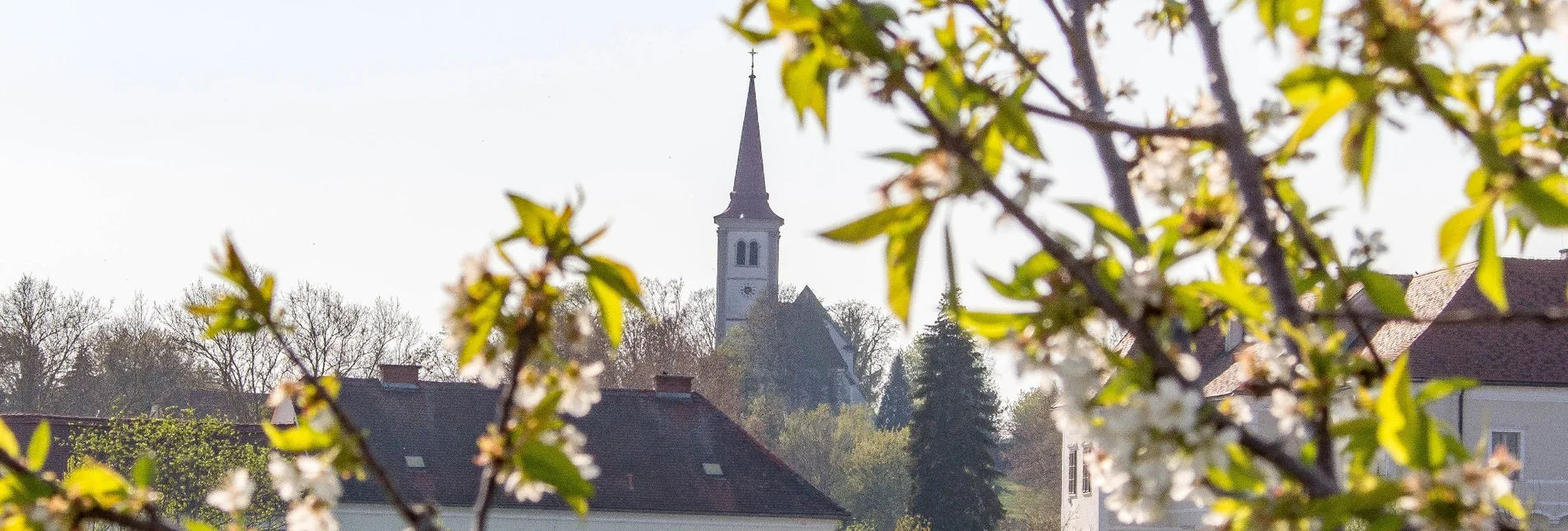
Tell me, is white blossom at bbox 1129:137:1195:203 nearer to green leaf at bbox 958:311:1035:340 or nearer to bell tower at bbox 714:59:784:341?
green leaf at bbox 958:311:1035:340

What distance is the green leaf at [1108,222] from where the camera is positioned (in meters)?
1.36

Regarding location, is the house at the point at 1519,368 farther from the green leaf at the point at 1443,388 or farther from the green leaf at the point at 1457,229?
the green leaf at the point at 1457,229

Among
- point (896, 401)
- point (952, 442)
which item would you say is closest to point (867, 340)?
point (896, 401)

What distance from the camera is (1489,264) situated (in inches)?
52.6

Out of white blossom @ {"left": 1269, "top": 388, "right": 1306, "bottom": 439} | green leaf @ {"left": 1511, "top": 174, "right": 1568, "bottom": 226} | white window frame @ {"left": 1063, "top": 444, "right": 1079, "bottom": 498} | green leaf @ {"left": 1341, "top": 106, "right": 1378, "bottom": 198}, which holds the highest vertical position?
white window frame @ {"left": 1063, "top": 444, "right": 1079, "bottom": 498}

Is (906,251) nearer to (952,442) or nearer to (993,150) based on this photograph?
(993,150)

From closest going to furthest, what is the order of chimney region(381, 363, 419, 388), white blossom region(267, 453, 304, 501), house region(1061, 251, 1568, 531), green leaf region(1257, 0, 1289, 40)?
green leaf region(1257, 0, 1289, 40) → white blossom region(267, 453, 304, 501) → house region(1061, 251, 1568, 531) → chimney region(381, 363, 419, 388)

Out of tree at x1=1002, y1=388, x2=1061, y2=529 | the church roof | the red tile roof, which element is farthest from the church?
the red tile roof

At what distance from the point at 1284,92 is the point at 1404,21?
148mm

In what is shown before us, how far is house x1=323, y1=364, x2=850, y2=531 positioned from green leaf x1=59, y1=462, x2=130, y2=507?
2599 cm

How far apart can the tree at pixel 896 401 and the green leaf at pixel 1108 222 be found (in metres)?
74.9

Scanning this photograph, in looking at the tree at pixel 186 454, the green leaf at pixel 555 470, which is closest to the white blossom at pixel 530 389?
the green leaf at pixel 555 470

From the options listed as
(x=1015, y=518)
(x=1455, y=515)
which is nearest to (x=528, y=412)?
(x=1455, y=515)

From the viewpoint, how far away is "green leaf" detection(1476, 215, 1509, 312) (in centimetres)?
130
